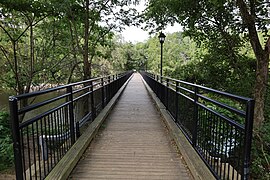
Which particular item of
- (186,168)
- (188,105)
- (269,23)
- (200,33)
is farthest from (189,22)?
(186,168)

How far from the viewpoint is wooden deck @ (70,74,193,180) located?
10.3 feet

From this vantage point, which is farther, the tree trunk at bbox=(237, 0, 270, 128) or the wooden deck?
the tree trunk at bbox=(237, 0, 270, 128)

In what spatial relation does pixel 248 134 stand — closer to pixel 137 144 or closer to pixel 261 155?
pixel 137 144

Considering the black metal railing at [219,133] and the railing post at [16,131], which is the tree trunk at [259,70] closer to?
the black metal railing at [219,133]

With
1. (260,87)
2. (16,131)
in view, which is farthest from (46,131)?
(260,87)

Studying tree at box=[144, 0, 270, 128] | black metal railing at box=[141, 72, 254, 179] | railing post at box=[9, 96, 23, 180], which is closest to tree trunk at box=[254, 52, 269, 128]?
tree at box=[144, 0, 270, 128]

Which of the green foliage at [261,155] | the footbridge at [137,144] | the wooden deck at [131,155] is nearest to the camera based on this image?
the footbridge at [137,144]

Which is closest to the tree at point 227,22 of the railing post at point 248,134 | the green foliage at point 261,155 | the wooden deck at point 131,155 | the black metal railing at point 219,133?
the green foliage at point 261,155

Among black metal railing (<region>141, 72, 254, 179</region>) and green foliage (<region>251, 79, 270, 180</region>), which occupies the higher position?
black metal railing (<region>141, 72, 254, 179</region>)

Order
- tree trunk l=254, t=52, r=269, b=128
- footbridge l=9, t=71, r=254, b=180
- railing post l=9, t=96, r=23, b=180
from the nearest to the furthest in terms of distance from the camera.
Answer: railing post l=9, t=96, r=23, b=180, footbridge l=9, t=71, r=254, b=180, tree trunk l=254, t=52, r=269, b=128

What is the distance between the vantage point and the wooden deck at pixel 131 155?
3139 mm

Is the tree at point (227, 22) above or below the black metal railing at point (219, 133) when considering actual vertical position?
above

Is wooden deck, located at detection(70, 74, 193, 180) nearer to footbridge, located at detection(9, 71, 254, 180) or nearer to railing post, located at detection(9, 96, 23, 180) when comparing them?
footbridge, located at detection(9, 71, 254, 180)

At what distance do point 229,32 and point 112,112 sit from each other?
22.6 ft
